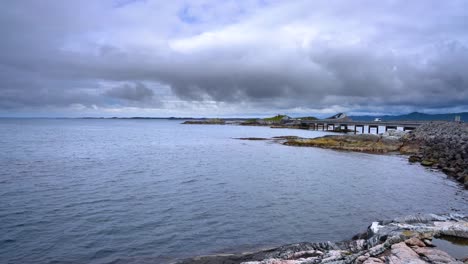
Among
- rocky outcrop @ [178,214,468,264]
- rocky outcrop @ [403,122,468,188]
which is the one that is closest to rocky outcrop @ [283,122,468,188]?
rocky outcrop @ [403,122,468,188]

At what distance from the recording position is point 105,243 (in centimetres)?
1286

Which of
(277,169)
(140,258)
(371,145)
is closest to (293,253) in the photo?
(140,258)

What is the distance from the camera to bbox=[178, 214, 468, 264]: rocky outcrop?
8383 mm

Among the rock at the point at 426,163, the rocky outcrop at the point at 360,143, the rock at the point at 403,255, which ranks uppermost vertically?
the rock at the point at 403,255

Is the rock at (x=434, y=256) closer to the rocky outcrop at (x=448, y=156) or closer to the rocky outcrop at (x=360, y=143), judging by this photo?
the rocky outcrop at (x=448, y=156)

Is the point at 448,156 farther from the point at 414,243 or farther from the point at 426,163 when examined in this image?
the point at 414,243

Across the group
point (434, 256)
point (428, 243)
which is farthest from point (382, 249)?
point (428, 243)

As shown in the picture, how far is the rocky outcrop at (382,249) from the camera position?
838cm

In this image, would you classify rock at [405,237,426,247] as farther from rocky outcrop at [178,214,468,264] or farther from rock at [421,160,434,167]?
rock at [421,160,434,167]

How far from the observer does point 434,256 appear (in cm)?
818

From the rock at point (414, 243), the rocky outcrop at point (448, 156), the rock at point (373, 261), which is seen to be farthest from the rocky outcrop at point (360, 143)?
the rock at point (373, 261)

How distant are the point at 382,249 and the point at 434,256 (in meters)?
1.31

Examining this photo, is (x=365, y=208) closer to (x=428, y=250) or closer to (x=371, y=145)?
(x=428, y=250)

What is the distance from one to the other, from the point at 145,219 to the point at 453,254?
41.2ft
